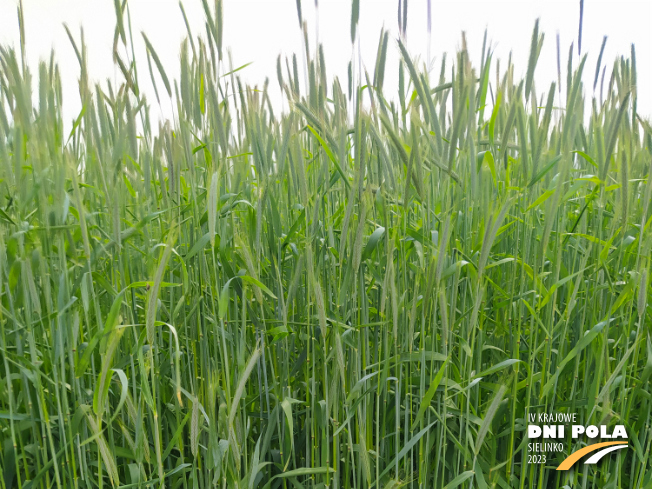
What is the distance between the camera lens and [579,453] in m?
1.08

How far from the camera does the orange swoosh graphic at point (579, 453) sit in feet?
3.49

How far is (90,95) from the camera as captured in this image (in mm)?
832

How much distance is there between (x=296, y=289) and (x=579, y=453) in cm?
68

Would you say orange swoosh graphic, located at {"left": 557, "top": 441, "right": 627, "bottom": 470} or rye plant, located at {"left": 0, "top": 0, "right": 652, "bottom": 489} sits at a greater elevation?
rye plant, located at {"left": 0, "top": 0, "right": 652, "bottom": 489}

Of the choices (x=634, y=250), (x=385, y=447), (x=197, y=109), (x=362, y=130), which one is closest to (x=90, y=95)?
(x=197, y=109)

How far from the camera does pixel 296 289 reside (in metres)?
0.99

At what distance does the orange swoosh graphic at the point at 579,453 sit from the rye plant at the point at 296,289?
0.02 m

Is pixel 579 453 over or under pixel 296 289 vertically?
under

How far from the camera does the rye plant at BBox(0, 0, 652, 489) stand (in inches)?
32.2

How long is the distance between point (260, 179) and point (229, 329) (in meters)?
0.31

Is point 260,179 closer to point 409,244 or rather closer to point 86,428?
point 409,244

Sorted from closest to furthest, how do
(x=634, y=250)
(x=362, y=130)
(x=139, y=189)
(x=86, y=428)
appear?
(x=362, y=130)
(x=86, y=428)
(x=139, y=189)
(x=634, y=250)

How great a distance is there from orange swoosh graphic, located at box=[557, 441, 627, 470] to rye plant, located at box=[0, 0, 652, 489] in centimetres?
2

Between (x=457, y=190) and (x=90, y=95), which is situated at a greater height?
(x=90, y=95)
